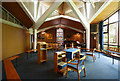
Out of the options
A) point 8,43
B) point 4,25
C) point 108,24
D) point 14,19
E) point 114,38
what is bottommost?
point 8,43

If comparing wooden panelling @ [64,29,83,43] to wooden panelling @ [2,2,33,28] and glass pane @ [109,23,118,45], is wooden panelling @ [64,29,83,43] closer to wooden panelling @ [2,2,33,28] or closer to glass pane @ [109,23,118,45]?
glass pane @ [109,23,118,45]

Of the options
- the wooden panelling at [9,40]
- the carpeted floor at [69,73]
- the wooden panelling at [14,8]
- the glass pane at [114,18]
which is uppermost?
the wooden panelling at [14,8]

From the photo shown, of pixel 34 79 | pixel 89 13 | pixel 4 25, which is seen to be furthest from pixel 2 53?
pixel 89 13

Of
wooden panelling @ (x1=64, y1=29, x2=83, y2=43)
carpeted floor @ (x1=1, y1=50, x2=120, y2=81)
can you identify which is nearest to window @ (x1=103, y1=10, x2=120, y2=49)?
carpeted floor @ (x1=1, y1=50, x2=120, y2=81)

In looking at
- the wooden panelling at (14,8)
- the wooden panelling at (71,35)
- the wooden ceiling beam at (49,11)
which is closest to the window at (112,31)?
the wooden ceiling beam at (49,11)

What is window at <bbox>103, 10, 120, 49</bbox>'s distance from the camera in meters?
4.26

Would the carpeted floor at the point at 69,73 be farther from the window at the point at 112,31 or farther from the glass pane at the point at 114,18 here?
the glass pane at the point at 114,18

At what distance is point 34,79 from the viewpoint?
1942 millimetres

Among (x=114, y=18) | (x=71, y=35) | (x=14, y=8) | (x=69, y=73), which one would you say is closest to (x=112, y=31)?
(x=114, y=18)

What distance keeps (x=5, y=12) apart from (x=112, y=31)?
797 cm

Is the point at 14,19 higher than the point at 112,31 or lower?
higher

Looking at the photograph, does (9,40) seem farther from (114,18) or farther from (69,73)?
(114,18)

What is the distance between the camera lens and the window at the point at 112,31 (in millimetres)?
4258

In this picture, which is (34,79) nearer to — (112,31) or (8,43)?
(8,43)
